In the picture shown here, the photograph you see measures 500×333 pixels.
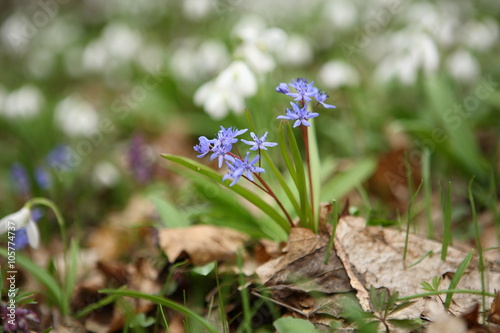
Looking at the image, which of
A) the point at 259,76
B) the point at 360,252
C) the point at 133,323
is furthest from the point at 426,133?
the point at 133,323

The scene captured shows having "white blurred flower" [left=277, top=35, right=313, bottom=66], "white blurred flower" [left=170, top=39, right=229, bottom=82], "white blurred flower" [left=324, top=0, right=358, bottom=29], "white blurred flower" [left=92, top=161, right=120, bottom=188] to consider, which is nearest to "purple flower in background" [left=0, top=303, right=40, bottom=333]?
"white blurred flower" [left=92, top=161, right=120, bottom=188]

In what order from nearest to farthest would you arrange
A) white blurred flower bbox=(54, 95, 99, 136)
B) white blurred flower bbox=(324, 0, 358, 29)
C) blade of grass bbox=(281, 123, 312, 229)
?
1. blade of grass bbox=(281, 123, 312, 229)
2. white blurred flower bbox=(54, 95, 99, 136)
3. white blurred flower bbox=(324, 0, 358, 29)

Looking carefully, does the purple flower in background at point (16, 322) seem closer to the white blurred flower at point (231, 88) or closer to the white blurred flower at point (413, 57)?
the white blurred flower at point (231, 88)

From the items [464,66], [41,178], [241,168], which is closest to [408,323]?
[241,168]

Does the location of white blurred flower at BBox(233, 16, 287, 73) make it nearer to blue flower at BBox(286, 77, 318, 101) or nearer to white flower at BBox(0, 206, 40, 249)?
blue flower at BBox(286, 77, 318, 101)

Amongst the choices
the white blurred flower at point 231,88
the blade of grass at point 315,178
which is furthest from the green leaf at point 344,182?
the white blurred flower at point 231,88

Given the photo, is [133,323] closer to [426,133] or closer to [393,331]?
[393,331]

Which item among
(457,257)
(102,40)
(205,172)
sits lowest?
(457,257)
